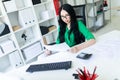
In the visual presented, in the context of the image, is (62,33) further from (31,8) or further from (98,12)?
(98,12)

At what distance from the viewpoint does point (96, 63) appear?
3.82 feet

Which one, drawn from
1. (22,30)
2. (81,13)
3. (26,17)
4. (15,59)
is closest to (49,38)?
(22,30)

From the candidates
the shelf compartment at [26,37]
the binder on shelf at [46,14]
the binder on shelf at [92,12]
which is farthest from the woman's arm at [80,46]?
the binder on shelf at [92,12]

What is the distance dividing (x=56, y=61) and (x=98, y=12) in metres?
3.05

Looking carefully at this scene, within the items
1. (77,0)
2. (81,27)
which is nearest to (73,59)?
(81,27)

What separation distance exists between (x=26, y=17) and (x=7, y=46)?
0.59m

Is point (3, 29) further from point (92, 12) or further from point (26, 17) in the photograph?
point (92, 12)

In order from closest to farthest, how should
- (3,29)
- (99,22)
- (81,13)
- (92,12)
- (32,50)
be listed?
(81,13), (3,29), (32,50), (92,12), (99,22)

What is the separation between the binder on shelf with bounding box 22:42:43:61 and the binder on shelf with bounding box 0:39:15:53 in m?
0.24

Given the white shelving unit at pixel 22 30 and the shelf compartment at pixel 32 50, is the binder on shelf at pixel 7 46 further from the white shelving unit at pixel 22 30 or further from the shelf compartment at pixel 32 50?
the shelf compartment at pixel 32 50

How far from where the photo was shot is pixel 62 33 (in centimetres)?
188

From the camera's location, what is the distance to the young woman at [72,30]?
1.61 m

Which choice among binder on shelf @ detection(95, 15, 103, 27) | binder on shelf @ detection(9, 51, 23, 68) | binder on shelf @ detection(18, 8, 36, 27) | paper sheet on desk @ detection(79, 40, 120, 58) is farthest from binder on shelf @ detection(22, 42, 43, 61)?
binder on shelf @ detection(95, 15, 103, 27)

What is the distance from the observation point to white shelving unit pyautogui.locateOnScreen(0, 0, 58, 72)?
7.96 feet
